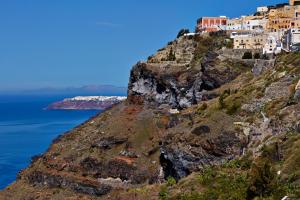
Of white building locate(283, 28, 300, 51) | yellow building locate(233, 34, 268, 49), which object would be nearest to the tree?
yellow building locate(233, 34, 268, 49)

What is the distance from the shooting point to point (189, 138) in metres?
53.2

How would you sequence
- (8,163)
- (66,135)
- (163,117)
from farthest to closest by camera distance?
(8,163)
(66,135)
(163,117)

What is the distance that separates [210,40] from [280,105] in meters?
36.1

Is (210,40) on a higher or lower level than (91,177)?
higher

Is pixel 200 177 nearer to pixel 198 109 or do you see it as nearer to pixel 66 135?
pixel 198 109

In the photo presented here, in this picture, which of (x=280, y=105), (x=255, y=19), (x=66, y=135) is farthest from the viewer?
(x=255, y=19)

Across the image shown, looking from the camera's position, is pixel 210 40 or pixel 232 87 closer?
pixel 232 87

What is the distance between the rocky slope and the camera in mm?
37806

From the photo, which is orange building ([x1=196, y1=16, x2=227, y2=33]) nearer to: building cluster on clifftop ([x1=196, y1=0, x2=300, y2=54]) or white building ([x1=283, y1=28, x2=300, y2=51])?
building cluster on clifftop ([x1=196, y1=0, x2=300, y2=54])

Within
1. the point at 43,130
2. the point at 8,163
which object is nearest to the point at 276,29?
the point at 8,163

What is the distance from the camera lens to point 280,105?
150 feet

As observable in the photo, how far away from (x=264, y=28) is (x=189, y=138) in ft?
109

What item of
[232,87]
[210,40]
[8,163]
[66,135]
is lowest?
[8,163]

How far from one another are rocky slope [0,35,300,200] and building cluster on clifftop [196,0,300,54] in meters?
2.80
